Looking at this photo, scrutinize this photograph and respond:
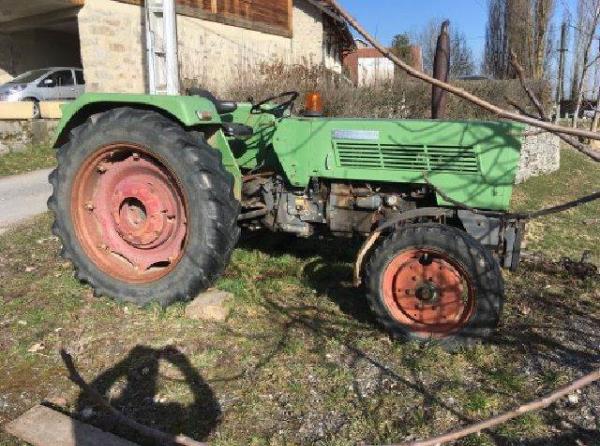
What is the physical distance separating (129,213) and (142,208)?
105 mm

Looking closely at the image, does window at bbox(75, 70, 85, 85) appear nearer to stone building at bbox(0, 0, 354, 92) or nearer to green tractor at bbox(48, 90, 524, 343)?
stone building at bbox(0, 0, 354, 92)

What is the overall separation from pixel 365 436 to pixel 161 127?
2.18m

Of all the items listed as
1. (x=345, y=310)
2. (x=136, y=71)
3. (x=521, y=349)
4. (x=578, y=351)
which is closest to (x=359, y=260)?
(x=345, y=310)

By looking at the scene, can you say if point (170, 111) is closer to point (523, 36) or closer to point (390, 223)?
point (390, 223)

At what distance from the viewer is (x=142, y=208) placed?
3.79 metres

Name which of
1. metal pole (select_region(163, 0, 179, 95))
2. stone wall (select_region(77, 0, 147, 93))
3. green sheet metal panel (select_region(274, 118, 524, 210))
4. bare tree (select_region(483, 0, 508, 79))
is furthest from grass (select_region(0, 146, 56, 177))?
bare tree (select_region(483, 0, 508, 79))

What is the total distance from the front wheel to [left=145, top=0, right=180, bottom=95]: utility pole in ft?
36.4

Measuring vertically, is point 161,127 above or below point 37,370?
above

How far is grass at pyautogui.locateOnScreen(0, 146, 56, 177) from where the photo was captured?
32.0 ft

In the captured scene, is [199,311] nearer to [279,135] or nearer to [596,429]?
[279,135]

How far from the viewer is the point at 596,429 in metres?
2.42

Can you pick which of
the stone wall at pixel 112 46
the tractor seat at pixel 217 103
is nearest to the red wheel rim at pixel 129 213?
the tractor seat at pixel 217 103

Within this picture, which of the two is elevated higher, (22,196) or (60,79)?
(60,79)

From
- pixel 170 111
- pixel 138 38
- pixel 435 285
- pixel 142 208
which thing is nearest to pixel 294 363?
pixel 435 285
